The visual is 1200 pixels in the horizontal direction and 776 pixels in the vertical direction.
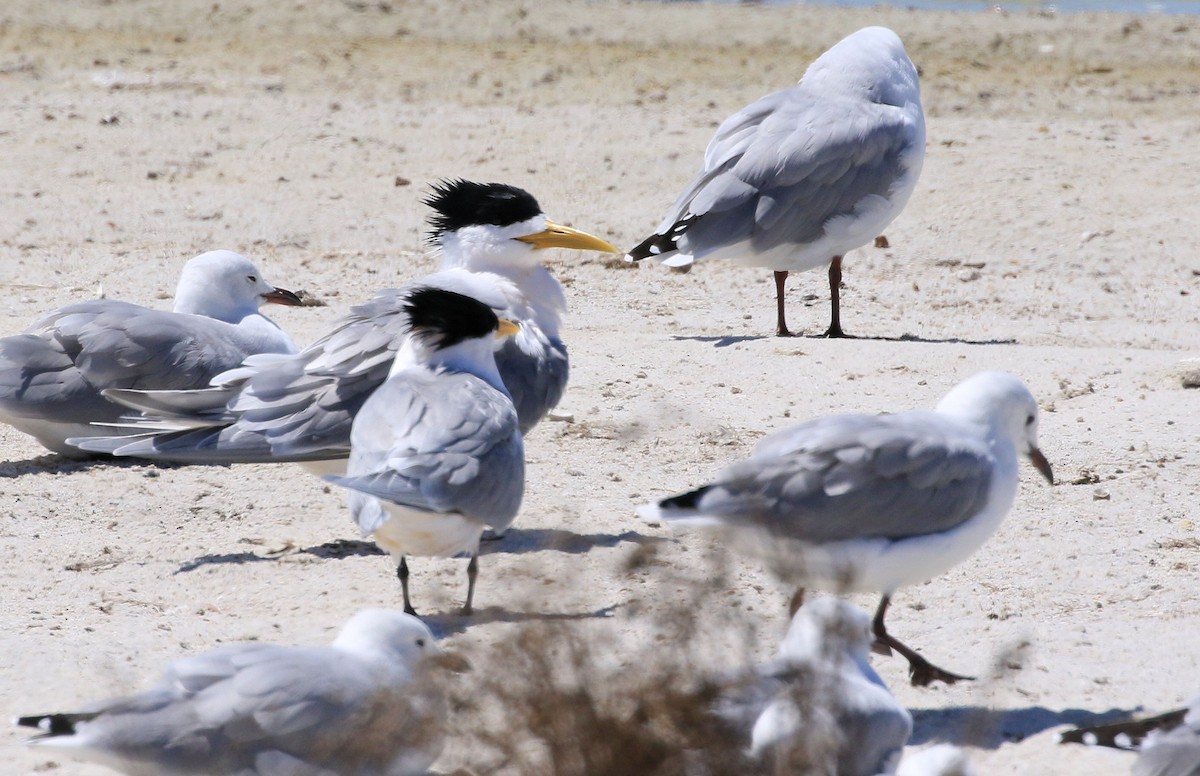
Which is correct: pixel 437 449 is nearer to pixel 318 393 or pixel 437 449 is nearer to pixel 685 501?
pixel 685 501

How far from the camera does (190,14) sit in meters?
18.5

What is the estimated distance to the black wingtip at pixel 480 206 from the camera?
23.9 feet

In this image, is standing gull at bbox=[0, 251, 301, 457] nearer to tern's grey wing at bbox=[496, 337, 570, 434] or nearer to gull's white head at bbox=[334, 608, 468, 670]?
tern's grey wing at bbox=[496, 337, 570, 434]

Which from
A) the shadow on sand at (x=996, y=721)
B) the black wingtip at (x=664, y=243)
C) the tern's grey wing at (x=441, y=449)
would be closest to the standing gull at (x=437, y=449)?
the tern's grey wing at (x=441, y=449)

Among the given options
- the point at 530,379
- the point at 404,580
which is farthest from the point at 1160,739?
the point at 530,379

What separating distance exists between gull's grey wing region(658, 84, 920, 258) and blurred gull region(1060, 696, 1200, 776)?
511cm

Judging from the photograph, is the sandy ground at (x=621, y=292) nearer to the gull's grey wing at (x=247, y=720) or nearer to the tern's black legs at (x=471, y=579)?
the tern's black legs at (x=471, y=579)

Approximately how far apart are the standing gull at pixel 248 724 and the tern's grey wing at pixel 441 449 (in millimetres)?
1064

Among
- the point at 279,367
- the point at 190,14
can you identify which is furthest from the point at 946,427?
the point at 190,14

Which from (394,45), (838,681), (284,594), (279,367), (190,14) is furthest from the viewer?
(190,14)

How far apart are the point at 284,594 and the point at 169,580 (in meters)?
0.46

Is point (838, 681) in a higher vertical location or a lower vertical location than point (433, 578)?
higher

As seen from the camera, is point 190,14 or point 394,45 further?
point 190,14

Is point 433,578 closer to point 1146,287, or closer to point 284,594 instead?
point 284,594
